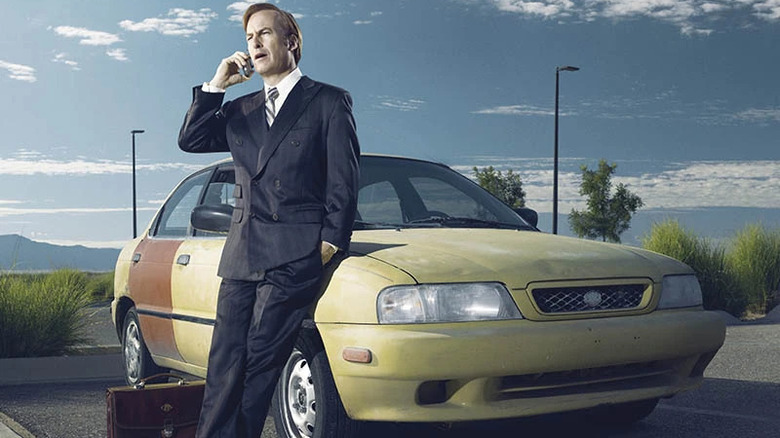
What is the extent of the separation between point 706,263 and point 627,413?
10.7m

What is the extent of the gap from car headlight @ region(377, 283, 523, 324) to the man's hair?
116 cm

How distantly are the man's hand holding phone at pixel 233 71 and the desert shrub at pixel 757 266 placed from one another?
1279 cm

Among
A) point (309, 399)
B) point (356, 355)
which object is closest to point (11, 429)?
point (309, 399)

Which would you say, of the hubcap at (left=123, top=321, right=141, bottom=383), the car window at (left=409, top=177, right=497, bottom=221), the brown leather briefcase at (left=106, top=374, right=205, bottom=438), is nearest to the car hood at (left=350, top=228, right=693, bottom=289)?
the car window at (left=409, top=177, right=497, bottom=221)

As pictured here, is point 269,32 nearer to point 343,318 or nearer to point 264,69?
point 264,69

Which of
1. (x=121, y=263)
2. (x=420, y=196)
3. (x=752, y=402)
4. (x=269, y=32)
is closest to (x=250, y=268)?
(x=269, y=32)

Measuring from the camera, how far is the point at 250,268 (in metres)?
4.10

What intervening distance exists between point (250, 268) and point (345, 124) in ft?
2.43

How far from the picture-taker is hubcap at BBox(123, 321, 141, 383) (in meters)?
6.79

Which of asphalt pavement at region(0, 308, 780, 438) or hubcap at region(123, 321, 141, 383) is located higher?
hubcap at region(123, 321, 141, 383)

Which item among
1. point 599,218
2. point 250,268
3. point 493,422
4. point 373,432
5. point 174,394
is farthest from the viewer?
point 599,218

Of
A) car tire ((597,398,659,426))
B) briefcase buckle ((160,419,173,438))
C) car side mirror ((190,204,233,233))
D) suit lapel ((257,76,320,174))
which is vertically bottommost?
car tire ((597,398,659,426))

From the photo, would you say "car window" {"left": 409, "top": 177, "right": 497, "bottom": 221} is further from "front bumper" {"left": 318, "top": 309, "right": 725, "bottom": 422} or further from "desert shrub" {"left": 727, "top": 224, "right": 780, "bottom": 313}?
"desert shrub" {"left": 727, "top": 224, "right": 780, "bottom": 313}

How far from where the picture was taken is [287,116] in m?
4.19
